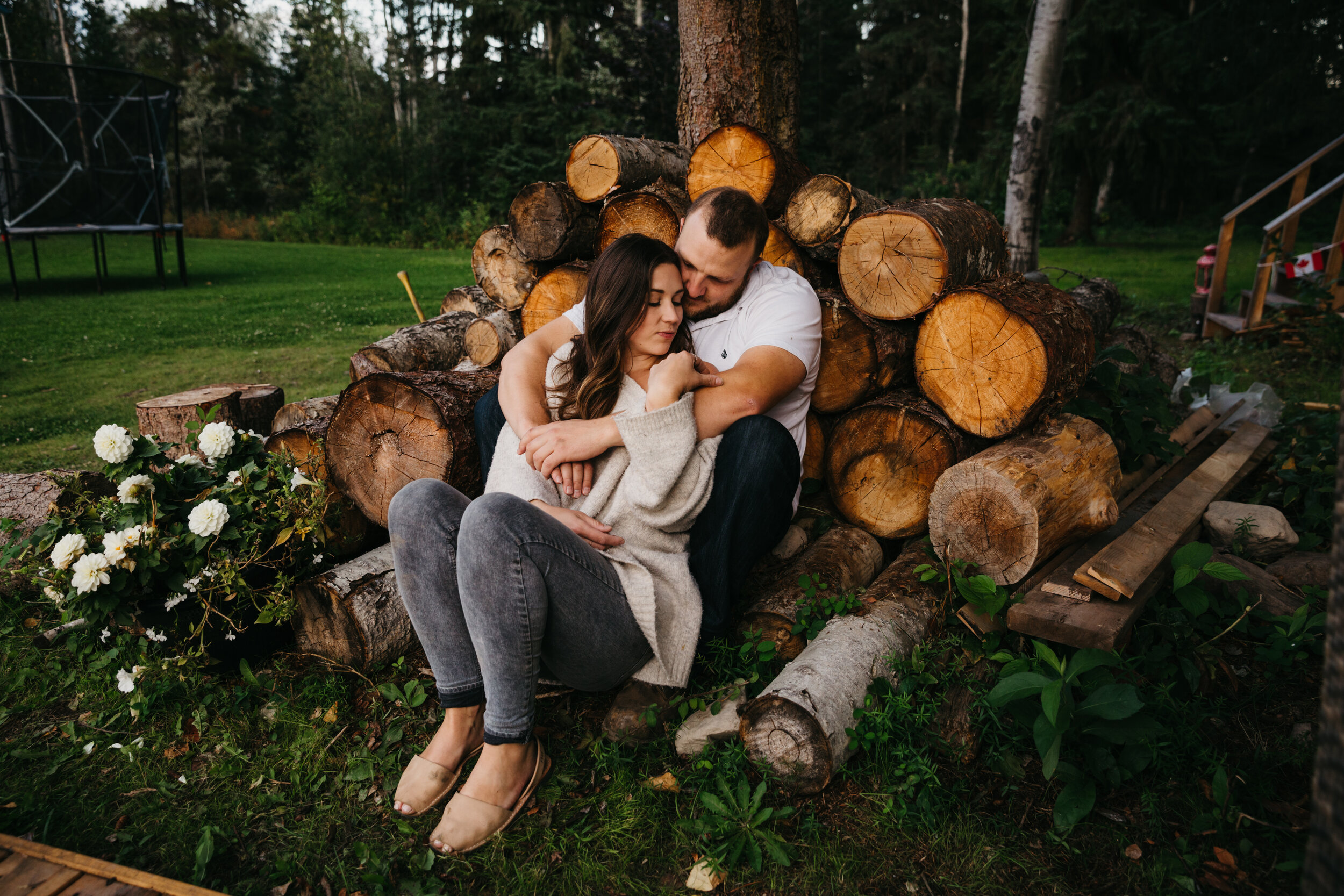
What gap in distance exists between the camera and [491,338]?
145 inches

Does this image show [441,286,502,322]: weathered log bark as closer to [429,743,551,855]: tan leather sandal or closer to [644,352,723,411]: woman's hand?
[644,352,723,411]: woman's hand

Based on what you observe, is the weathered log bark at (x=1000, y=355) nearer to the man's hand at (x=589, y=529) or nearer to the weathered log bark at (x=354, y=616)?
the man's hand at (x=589, y=529)

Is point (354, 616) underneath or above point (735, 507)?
underneath

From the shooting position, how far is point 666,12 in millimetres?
18344

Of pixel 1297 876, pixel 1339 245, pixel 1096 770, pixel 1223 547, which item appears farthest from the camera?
pixel 1339 245

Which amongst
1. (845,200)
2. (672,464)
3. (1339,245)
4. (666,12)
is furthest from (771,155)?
(666,12)

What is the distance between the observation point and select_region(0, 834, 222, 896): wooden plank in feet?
5.11

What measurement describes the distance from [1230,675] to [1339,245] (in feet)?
18.6

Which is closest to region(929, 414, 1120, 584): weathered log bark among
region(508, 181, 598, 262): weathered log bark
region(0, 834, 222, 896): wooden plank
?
region(508, 181, 598, 262): weathered log bark

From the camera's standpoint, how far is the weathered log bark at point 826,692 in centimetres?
182

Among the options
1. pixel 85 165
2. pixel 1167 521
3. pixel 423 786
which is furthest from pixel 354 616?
pixel 85 165

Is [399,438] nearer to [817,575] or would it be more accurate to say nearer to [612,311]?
[612,311]

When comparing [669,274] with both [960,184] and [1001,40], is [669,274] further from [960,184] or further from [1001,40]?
[1001,40]

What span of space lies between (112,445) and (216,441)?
0.28 metres
